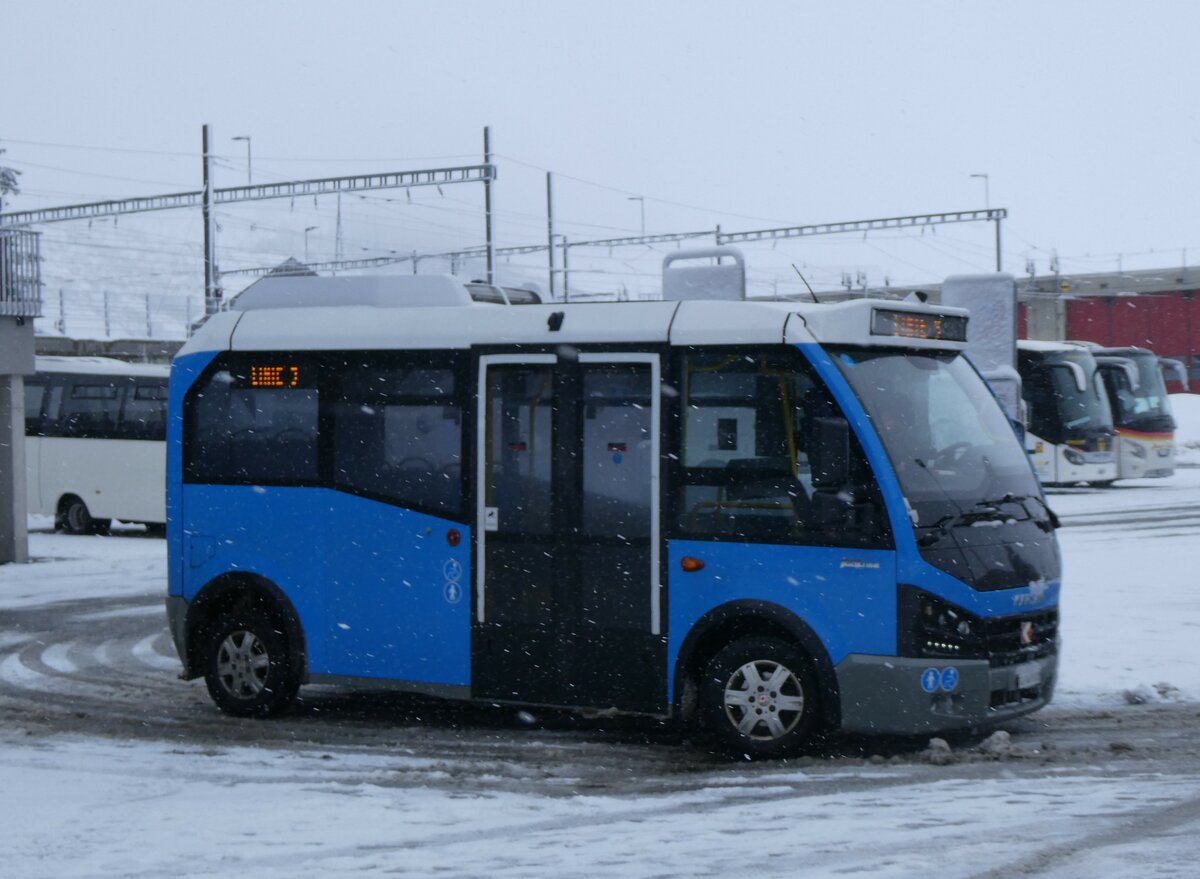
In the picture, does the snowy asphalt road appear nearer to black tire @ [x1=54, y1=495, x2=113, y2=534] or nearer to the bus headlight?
the bus headlight

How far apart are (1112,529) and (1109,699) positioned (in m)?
15.5

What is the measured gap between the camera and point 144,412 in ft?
102

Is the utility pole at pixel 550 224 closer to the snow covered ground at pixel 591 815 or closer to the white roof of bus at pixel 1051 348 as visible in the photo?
the white roof of bus at pixel 1051 348

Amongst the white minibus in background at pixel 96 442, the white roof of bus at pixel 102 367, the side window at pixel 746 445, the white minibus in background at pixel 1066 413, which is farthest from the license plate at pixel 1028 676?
the white minibus in background at pixel 1066 413

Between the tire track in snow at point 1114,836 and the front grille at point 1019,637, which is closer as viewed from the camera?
the tire track in snow at point 1114,836

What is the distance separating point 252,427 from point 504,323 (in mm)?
2181

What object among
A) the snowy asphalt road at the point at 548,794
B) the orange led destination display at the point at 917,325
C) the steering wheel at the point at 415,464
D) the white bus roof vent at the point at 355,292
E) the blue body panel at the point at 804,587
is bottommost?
the snowy asphalt road at the point at 548,794

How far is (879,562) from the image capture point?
365 inches

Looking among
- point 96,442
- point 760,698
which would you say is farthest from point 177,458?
point 96,442

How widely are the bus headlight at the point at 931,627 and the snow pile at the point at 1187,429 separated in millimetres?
41739

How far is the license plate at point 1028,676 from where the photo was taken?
9.53 meters

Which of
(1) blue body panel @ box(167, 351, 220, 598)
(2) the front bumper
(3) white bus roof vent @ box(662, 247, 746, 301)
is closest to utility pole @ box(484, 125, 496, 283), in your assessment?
(3) white bus roof vent @ box(662, 247, 746, 301)

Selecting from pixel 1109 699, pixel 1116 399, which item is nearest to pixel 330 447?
pixel 1109 699

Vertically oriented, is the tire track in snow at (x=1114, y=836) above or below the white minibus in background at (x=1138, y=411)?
below
